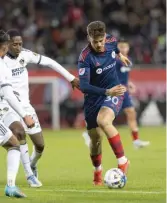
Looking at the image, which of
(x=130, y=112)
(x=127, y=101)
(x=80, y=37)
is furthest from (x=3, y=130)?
(x=80, y=37)

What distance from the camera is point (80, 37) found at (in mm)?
25500

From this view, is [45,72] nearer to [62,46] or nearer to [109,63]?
[62,46]

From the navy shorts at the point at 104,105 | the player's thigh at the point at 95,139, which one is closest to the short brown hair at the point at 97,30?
the navy shorts at the point at 104,105

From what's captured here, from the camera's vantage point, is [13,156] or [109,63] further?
[109,63]

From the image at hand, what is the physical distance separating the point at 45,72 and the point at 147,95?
3362mm

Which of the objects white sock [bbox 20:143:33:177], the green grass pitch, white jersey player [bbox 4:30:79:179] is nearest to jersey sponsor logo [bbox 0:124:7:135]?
the green grass pitch

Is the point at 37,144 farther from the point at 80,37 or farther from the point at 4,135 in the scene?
the point at 80,37

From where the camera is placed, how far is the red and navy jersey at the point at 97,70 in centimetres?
970

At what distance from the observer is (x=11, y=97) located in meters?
8.58

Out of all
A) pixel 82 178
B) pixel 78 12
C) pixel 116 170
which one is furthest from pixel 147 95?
pixel 116 170

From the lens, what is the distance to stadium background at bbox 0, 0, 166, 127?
2342 cm

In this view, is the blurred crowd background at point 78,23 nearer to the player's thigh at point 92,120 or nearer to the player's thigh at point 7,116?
the player's thigh at point 92,120

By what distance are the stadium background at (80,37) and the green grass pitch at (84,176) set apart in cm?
408

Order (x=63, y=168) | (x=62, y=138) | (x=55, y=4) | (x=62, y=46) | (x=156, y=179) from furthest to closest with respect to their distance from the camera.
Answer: (x=55, y=4) → (x=62, y=46) → (x=62, y=138) → (x=63, y=168) → (x=156, y=179)
